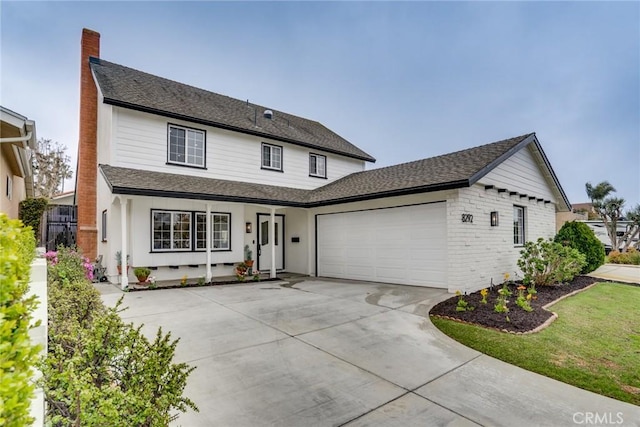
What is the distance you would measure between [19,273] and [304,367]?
3186 mm

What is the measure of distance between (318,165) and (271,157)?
102 inches

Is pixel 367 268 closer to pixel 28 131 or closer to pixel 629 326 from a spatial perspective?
pixel 629 326

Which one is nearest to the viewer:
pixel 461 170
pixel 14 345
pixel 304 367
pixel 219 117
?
pixel 14 345

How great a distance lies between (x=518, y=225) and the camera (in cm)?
1122

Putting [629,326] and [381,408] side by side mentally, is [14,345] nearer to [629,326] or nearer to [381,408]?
[381,408]

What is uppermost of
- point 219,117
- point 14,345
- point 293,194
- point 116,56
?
point 116,56

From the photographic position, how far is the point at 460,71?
1827cm

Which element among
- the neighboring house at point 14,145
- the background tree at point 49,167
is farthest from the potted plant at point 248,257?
the background tree at point 49,167

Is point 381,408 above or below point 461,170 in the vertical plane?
below

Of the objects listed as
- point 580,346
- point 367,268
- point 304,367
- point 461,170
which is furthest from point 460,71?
point 304,367

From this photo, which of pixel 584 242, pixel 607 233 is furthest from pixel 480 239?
pixel 607 233

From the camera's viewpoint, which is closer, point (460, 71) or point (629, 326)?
point (629, 326)

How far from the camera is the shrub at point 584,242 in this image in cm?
1142

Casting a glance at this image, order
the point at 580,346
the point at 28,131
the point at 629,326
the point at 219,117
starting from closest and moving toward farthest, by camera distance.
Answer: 1. the point at 580,346
2. the point at 629,326
3. the point at 28,131
4. the point at 219,117
